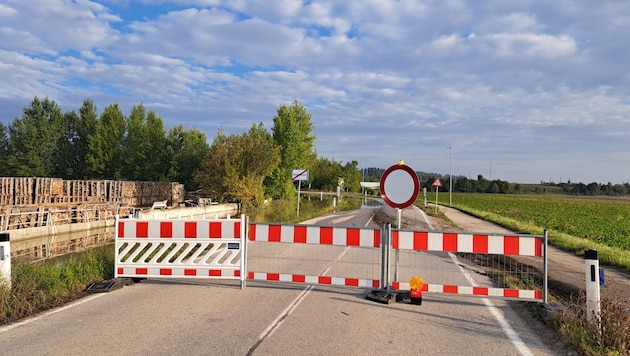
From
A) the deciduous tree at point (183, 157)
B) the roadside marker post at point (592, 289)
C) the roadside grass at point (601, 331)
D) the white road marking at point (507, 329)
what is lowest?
the white road marking at point (507, 329)

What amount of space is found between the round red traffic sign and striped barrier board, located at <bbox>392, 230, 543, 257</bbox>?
583 millimetres

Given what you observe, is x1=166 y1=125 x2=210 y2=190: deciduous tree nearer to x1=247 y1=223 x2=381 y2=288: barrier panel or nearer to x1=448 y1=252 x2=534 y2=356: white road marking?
x1=247 y1=223 x2=381 y2=288: barrier panel

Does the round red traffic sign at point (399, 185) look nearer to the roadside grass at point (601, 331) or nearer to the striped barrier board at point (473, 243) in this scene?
the striped barrier board at point (473, 243)

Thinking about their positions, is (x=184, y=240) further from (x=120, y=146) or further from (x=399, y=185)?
(x=120, y=146)

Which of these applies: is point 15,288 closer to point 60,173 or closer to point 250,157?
point 250,157

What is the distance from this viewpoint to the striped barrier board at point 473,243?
7.33 metres

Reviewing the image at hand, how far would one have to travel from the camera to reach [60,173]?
61031 mm

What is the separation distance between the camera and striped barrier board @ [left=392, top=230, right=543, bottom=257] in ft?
24.1

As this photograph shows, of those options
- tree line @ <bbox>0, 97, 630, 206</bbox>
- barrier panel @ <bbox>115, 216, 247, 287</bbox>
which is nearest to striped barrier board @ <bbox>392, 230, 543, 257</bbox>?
barrier panel @ <bbox>115, 216, 247, 287</bbox>

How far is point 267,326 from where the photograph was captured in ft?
19.2

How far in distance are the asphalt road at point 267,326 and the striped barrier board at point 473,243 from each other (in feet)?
2.95

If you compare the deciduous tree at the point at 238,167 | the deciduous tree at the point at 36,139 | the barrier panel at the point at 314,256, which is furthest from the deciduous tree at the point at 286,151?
the barrier panel at the point at 314,256

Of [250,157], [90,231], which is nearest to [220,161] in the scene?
[250,157]

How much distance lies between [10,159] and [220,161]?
31381 mm
